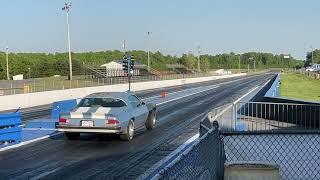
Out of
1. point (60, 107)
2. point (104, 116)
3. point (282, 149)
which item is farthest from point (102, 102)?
point (282, 149)

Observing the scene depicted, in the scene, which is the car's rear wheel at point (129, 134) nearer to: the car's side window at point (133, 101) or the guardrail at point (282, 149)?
the car's side window at point (133, 101)

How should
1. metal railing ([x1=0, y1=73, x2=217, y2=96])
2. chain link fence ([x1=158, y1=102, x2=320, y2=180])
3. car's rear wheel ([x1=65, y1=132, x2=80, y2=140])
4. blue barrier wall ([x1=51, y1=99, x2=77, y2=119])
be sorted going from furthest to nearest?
1. metal railing ([x1=0, y1=73, x2=217, y2=96])
2. blue barrier wall ([x1=51, y1=99, x2=77, y2=119])
3. car's rear wheel ([x1=65, y1=132, x2=80, y2=140])
4. chain link fence ([x1=158, y1=102, x2=320, y2=180])

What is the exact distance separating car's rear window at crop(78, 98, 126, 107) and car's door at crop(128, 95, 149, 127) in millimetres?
519

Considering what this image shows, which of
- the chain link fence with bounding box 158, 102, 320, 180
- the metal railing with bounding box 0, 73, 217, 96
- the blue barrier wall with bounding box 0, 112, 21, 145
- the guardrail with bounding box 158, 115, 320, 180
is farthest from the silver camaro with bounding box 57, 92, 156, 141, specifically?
the metal railing with bounding box 0, 73, 217, 96

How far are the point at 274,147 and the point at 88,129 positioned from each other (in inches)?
254

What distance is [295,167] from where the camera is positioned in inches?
398

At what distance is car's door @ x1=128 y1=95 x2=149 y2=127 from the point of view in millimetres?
16875

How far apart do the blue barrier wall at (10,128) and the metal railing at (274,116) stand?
6.03 m

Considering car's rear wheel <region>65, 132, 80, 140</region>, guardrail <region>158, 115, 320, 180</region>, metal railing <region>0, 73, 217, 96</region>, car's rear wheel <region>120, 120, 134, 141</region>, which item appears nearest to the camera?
guardrail <region>158, 115, 320, 180</region>

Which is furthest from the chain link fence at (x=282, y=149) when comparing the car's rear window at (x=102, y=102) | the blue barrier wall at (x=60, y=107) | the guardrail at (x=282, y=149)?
the blue barrier wall at (x=60, y=107)

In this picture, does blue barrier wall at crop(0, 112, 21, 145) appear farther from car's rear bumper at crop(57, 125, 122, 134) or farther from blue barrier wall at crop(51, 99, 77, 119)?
blue barrier wall at crop(51, 99, 77, 119)

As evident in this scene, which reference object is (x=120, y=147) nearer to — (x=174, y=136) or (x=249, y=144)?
(x=174, y=136)

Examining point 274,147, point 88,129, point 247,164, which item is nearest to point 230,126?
point 88,129

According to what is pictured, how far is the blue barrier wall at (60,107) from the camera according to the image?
880 inches
